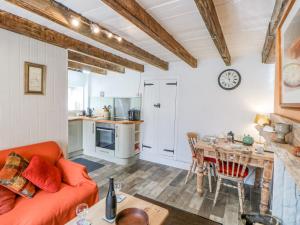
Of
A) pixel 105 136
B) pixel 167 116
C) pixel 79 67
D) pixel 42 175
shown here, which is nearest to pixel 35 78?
pixel 42 175

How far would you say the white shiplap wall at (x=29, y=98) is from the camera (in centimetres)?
211

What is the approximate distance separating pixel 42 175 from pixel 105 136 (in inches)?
96.5

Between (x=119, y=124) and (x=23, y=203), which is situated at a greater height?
(x=119, y=124)

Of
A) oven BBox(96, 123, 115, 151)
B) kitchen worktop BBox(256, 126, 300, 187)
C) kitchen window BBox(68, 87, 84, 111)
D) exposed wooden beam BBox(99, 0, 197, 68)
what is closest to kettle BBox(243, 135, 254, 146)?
kitchen worktop BBox(256, 126, 300, 187)

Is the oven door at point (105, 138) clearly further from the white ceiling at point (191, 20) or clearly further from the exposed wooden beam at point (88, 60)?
the white ceiling at point (191, 20)

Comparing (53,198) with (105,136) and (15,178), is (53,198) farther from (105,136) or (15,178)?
(105,136)

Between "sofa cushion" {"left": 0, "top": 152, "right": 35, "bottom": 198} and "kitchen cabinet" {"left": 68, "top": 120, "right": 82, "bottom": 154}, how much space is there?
2426 millimetres

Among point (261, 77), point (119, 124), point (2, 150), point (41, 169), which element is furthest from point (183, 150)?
point (2, 150)

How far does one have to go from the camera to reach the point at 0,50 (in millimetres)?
2033

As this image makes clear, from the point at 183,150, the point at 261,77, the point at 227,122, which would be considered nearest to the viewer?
the point at 261,77

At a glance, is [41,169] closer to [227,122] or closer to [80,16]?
[80,16]

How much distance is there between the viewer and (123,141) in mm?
3980

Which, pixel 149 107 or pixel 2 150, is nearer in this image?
pixel 2 150

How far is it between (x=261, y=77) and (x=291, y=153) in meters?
2.49
